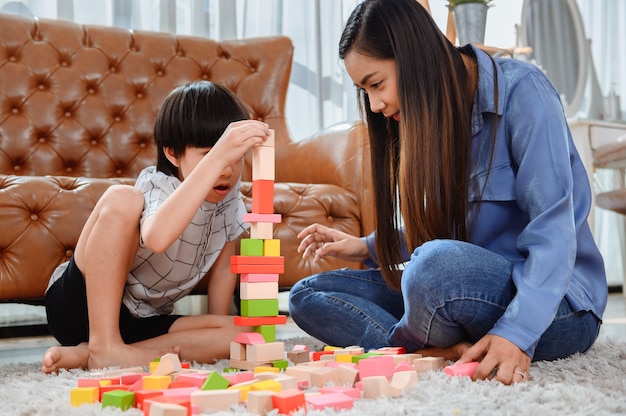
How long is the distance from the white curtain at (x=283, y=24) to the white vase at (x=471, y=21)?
1.90ft

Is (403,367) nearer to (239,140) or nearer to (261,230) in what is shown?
(261,230)

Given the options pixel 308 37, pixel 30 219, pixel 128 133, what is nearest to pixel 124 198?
pixel 30 219

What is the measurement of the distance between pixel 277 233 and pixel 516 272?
884mm

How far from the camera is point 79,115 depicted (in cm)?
214

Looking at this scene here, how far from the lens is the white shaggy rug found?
747 millimetres

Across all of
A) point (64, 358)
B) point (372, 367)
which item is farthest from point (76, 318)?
point (372, 367)

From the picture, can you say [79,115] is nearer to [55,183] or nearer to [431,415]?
[55,183]

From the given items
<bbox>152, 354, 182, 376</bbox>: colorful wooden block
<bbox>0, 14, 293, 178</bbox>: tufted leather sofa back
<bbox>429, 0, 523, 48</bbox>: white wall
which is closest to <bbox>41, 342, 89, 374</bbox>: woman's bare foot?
<bbox>152, 354, 182, 376</bbox>: colorful wooden block

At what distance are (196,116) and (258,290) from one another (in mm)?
431

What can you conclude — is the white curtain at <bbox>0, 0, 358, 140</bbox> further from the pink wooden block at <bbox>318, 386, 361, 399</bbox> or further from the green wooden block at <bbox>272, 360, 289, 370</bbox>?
the pink wooden block at <bbox>318, 386, 361, 399</bbox>

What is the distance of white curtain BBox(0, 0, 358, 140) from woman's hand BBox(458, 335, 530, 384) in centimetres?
202

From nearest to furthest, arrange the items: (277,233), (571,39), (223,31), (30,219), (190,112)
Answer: (190,112)
(30,219)
(277,233)
(223,31)
(571,39)

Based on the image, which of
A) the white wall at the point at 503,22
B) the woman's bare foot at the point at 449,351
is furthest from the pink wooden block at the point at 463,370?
the white wall at the point at 503,22

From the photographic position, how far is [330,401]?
75 cm
